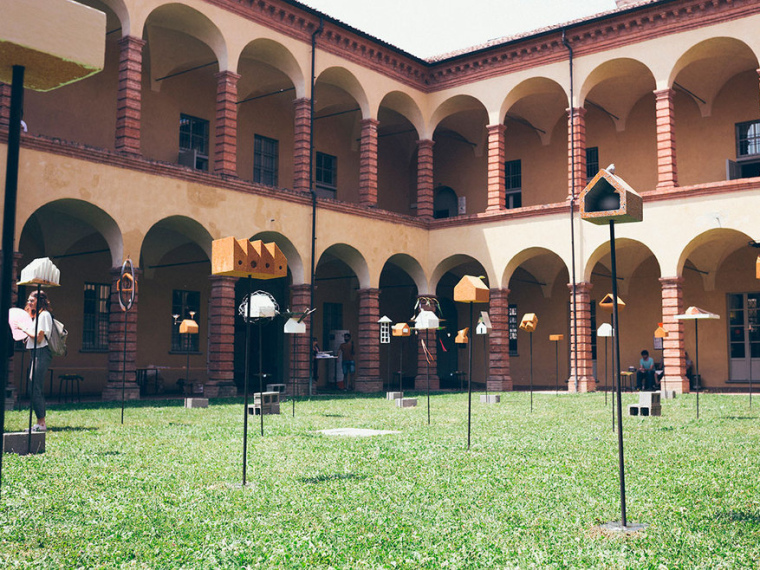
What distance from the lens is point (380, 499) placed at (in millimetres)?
6066

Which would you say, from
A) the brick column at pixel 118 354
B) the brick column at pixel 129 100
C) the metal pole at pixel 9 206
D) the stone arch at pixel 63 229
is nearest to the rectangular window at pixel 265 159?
the stone arch at pixel 63 229

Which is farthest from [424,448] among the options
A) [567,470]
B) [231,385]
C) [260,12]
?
[260,12]

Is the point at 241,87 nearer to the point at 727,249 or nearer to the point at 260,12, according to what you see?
the point at 260,12

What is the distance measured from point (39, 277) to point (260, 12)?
14385 mm

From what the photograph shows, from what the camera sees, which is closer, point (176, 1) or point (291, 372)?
point (176, 1)

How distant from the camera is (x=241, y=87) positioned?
2311 cm

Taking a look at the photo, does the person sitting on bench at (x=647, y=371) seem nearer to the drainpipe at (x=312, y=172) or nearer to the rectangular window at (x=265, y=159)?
the drainpipe at (x=312, y=172)

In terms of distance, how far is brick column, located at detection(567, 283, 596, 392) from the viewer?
22.5 meters

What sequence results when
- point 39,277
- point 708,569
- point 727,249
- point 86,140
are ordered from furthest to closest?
point 727,249 → point 86,140 → point 39,277 → point 708,569

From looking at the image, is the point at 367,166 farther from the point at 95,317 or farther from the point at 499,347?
the point at 95,317

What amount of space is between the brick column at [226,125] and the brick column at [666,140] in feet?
38.5

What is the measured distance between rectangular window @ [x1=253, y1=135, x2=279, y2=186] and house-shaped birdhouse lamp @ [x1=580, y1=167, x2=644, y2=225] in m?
19.5

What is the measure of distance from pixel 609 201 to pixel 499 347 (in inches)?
734

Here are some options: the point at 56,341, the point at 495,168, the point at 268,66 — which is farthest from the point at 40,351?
the point at 495,168
